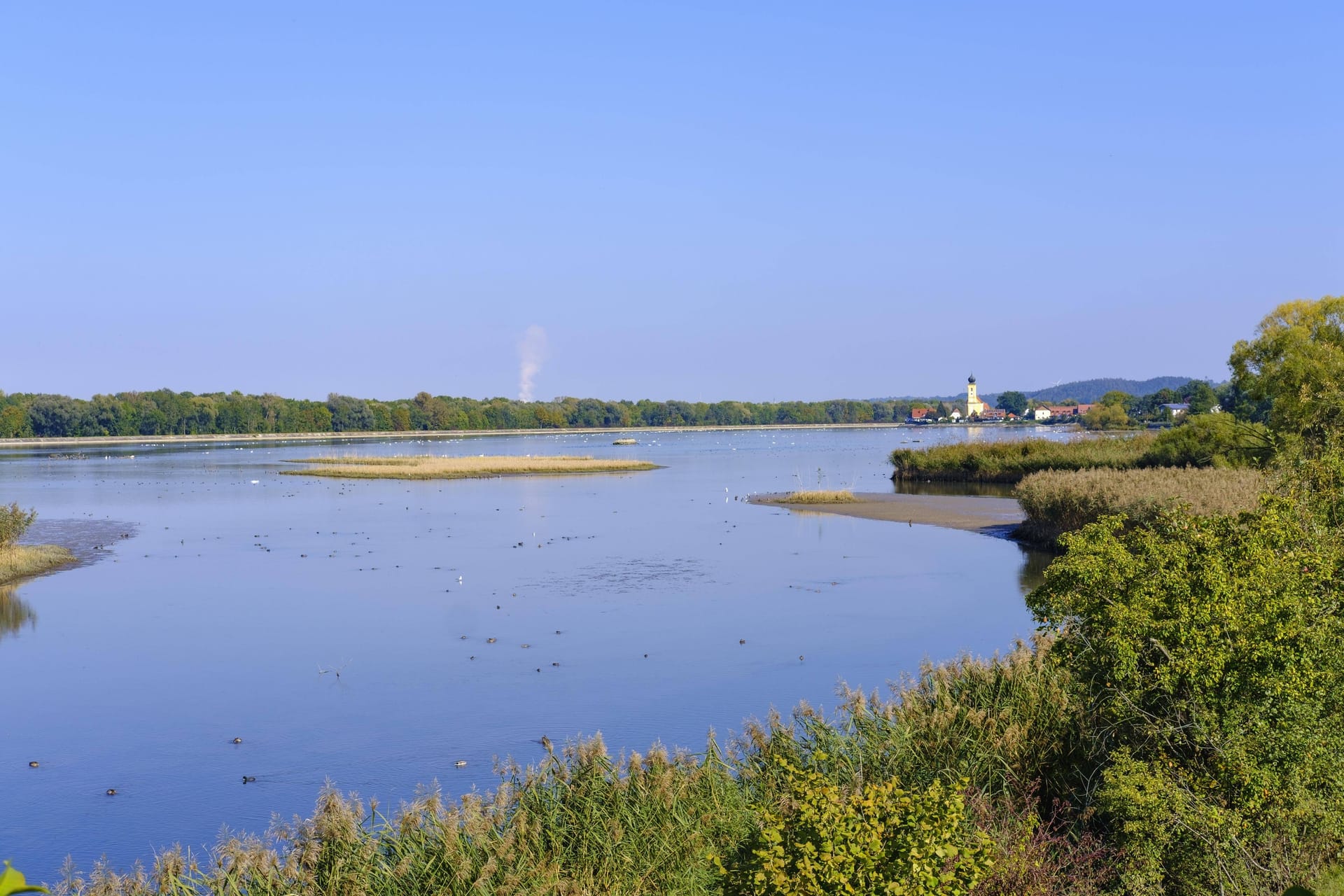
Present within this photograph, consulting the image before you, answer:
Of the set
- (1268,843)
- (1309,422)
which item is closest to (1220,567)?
(1268,843)

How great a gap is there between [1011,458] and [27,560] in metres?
53.1

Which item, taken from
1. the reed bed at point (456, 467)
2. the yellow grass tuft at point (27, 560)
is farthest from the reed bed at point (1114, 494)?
the reed bed at point (456, 467)

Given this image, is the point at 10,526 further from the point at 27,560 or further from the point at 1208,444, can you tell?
the point at 1208,444

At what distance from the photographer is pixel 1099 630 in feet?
32.3

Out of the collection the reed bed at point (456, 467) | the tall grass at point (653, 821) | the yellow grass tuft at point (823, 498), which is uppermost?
the tall grass at point (653, 821)

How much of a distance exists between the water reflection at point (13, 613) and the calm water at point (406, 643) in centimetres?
10

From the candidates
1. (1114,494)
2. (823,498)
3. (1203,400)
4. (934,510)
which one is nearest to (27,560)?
(1114,494)

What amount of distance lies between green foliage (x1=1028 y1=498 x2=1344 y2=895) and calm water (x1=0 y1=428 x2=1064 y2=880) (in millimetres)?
8057

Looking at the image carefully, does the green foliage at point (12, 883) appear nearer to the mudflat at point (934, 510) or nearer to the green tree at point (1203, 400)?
the mudflat at point (934, 510)

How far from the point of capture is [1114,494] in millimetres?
35656

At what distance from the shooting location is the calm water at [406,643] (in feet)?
51.8

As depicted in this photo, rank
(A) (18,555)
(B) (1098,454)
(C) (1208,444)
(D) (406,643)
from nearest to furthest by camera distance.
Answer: (D) (406,643), (A) (18,555), (C) (1208,444), (B) (1098,454)

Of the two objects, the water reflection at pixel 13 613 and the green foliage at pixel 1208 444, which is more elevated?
the green foliage at pixel 1208 444

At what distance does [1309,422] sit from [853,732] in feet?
46.9
